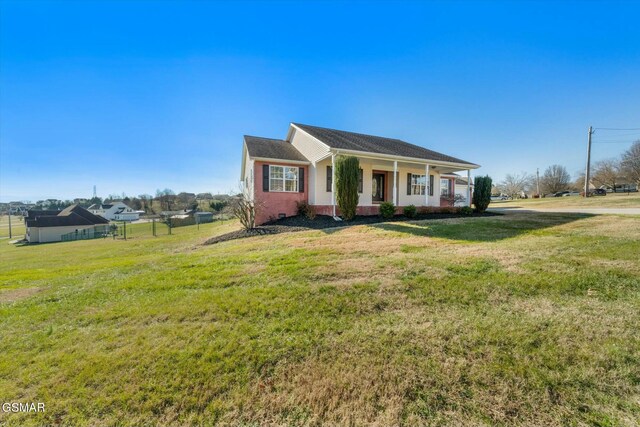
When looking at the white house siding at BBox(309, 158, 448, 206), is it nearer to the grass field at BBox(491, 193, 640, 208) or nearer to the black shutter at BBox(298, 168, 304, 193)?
the black shutter at BBox(298, 168, 304, 193)

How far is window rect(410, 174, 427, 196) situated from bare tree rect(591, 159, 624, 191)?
182 feet

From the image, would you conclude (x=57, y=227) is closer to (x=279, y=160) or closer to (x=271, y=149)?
(x=271, y=149)

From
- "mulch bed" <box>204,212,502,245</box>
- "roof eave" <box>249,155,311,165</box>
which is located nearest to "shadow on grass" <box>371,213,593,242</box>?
Result: "mulch bed" <box>204,212,502,245</box>

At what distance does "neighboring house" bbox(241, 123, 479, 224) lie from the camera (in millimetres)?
13469

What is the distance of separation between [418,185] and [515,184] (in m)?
61.3

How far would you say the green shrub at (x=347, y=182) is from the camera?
1169 centimetres

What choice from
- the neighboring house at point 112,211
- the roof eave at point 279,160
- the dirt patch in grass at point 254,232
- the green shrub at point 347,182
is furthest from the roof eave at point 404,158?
the neighboring house at point 112,211

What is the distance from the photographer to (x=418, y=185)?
703 inches

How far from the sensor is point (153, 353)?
284 cm

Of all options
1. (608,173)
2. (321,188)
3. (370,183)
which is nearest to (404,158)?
(370,183)

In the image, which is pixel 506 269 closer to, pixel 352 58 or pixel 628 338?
pixel 628 338

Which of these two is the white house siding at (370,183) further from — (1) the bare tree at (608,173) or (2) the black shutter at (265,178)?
(1) the bare tree at (608,173)

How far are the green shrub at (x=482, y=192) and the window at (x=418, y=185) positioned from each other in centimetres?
330

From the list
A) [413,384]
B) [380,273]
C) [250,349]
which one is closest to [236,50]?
[380,273]
